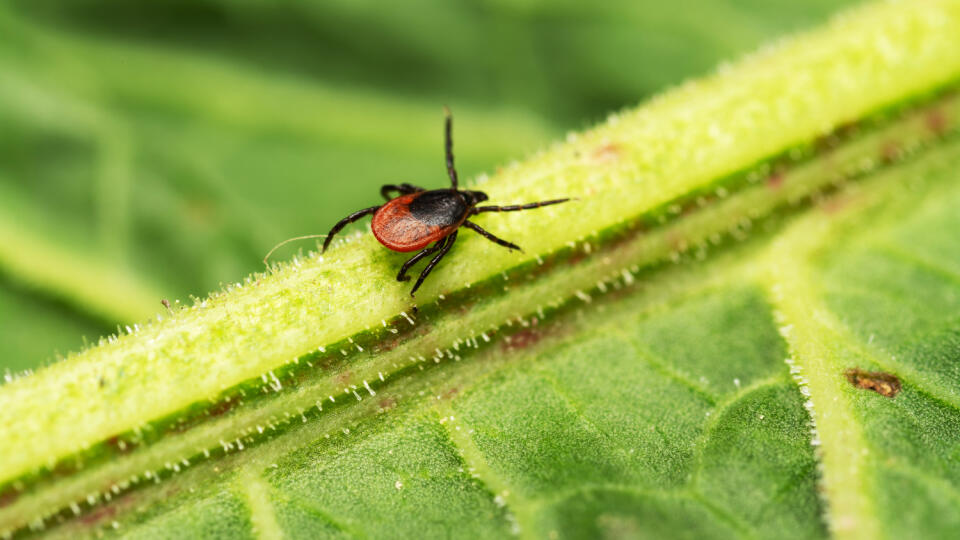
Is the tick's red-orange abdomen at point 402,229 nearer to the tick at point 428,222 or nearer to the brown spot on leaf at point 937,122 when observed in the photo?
the tick at point 428,222

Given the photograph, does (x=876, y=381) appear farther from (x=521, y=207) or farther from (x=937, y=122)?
(x=937, y=122)

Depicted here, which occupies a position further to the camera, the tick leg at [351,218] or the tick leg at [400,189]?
the tick leg at [400,189]

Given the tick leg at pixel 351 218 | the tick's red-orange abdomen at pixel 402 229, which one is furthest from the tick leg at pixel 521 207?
the tick leg at pixel 351 218

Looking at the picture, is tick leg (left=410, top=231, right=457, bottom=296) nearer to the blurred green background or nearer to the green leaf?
the green leaf

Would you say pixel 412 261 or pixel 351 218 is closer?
pixel 412 261

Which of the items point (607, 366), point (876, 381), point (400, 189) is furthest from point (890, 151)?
point (400, 189)
